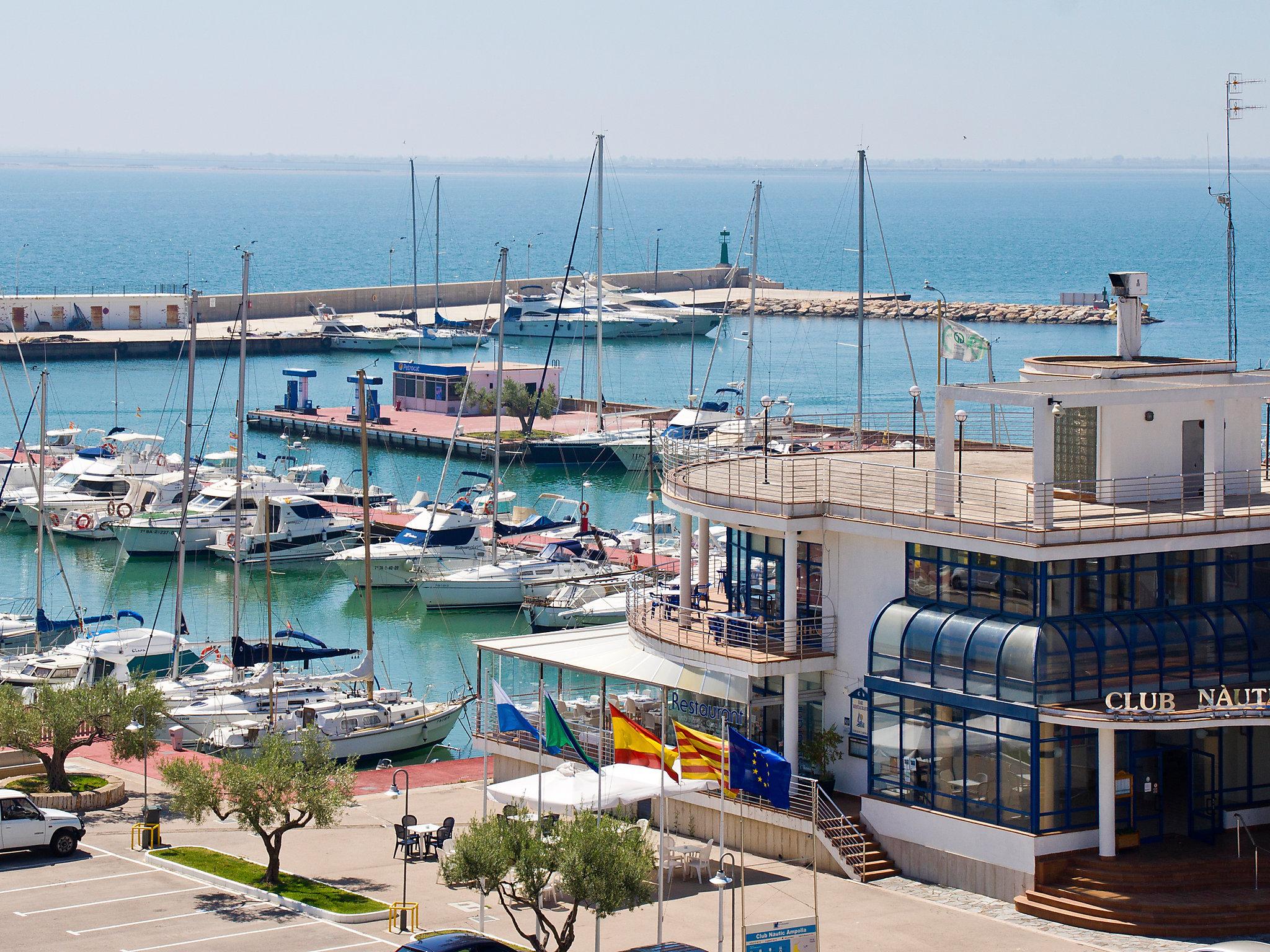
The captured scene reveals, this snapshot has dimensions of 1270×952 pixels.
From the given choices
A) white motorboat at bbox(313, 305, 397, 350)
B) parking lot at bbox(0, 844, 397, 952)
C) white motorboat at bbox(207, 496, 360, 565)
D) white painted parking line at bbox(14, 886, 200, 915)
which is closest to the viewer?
parking lot at bbox(0, 844, 397, 952)

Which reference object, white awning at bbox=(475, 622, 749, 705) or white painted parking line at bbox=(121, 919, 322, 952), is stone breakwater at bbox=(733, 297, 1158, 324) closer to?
white awning at bbox=(475, 622, 749, 705)

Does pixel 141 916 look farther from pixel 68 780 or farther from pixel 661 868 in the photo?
pixel 68 780

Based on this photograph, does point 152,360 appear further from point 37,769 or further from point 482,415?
point 37,769

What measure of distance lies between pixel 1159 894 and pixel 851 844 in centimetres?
475

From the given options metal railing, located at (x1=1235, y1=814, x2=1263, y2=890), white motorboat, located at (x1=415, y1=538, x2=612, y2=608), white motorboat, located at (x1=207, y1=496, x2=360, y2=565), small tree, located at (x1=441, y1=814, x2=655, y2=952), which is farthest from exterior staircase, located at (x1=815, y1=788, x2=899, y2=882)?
white motorboat, located at (x1=207, y1=496, x2=360, y2=565)

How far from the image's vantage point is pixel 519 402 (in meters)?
91.3

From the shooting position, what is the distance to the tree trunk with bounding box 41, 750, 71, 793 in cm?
3359

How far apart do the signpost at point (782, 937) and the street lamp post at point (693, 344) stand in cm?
5750

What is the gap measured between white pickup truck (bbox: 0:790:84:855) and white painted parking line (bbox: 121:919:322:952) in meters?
5.37

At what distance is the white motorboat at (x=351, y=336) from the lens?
131m

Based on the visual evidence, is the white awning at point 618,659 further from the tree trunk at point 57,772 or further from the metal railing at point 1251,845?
the metal railing at point 1251,845

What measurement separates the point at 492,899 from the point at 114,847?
23.6 ft

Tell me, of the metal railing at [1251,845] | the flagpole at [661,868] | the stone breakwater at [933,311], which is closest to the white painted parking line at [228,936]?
the flagpole at [661,868]

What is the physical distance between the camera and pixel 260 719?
141 ft
